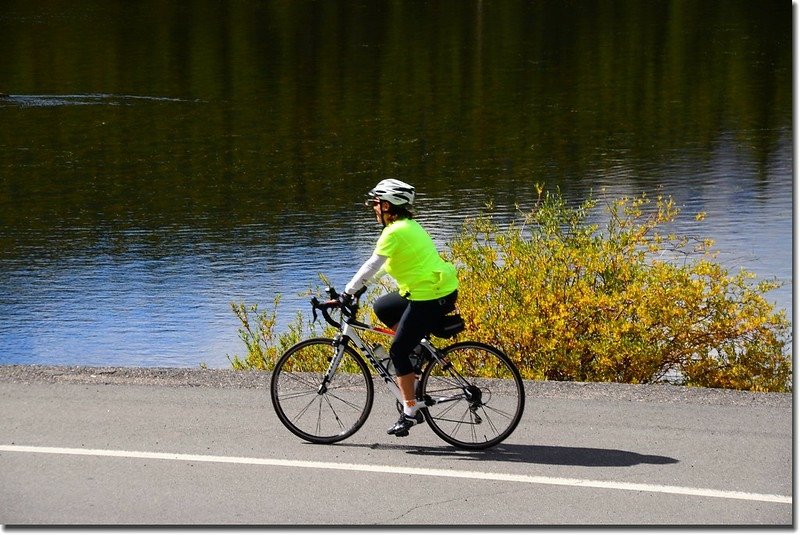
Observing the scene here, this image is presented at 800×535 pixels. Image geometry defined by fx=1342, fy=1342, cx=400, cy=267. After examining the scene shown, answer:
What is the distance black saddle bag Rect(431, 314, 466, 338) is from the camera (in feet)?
26.6

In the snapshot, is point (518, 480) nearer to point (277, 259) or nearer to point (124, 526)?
point (124, 526)

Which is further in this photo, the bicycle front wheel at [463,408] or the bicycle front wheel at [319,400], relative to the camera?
the bicycle front wheel at [319,400]

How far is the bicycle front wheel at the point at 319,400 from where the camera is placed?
8.41 m

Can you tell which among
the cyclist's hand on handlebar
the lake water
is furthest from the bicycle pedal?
the lake water

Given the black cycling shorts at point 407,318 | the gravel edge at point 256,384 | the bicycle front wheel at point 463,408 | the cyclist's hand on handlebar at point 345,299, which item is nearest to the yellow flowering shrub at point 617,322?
the gravel edge at point 256,384

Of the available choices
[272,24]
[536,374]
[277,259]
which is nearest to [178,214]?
[277,259]

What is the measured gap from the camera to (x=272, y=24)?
7450cm

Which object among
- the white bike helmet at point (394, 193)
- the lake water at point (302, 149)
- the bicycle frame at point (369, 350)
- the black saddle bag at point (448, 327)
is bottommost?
the lake water at point (302, 149)

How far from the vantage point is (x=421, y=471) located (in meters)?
7.75

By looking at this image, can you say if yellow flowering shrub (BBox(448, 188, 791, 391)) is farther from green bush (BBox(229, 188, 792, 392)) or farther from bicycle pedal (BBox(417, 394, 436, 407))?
bicycle pedal (BBox(417, 394, 436, 407))

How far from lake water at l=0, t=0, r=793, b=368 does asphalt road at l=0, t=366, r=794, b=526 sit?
632cm

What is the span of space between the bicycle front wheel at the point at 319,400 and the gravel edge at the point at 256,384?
0.73 m

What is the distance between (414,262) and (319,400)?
1361 millimetres

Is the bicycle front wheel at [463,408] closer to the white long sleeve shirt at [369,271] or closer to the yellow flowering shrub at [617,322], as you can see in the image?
the white long sleeve shirt at [369,271]
